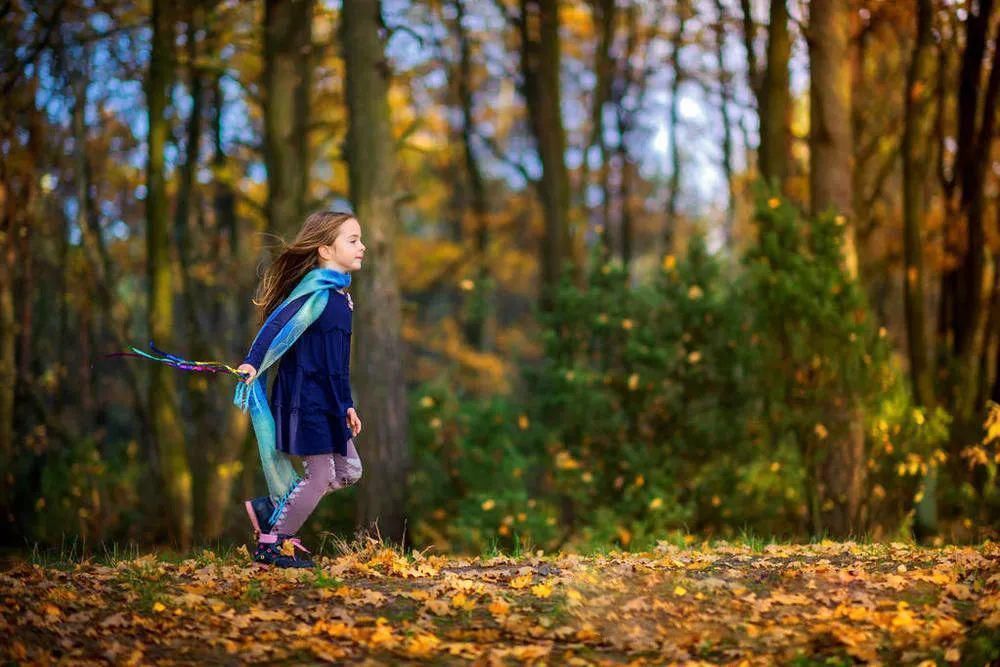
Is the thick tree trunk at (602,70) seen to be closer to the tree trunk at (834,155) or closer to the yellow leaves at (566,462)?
the yellow leaves at (566,462)

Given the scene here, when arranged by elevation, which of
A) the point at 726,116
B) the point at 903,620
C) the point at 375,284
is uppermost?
the point at 726,116

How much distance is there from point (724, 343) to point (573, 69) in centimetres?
1713

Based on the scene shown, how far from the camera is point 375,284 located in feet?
40.2

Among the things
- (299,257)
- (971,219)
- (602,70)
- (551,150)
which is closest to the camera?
(299,257)

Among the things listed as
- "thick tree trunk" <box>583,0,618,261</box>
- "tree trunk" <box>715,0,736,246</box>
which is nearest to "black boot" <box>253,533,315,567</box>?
"thick tree trunk" <box>583,0,618,261</box>

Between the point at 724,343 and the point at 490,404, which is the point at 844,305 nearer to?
the point at 724,343

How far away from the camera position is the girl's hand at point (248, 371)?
6578mm

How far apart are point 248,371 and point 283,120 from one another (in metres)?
9.46

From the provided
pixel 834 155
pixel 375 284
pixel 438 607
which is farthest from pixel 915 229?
pixel 438 607

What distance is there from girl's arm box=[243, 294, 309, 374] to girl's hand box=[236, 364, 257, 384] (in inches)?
2.3

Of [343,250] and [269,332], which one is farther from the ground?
[343,250]

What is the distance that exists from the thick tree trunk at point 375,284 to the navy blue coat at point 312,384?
17.3 feet

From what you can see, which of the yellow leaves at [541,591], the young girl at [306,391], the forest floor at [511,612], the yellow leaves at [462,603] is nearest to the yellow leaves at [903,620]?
the forest floor at [511,612]

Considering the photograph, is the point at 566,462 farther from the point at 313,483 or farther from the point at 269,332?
the point at 269,332
